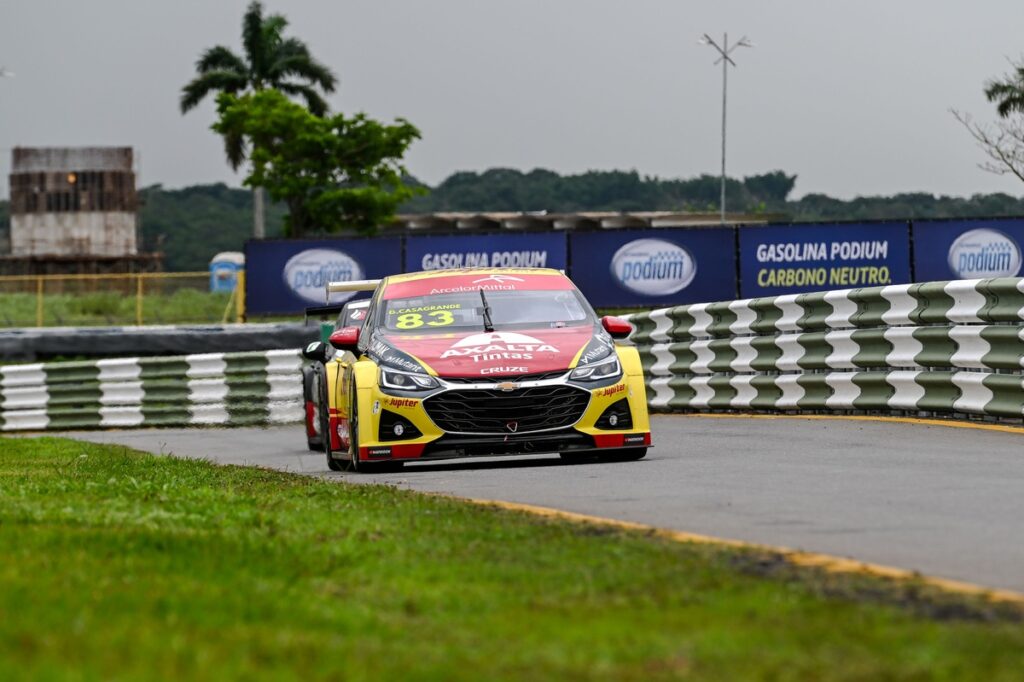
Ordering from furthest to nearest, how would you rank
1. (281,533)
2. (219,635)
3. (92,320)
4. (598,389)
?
(92,320)
(598,389)
(281,533)
(219,635)

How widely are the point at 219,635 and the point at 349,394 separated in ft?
27.9

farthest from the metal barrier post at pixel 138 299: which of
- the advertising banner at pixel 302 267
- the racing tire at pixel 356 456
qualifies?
the racing tire at pixel 356 456

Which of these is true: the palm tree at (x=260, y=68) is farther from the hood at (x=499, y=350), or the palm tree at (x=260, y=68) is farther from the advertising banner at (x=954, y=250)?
the hood at (x=499, y=350)

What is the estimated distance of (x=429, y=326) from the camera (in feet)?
45.0

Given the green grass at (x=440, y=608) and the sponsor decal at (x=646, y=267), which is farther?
the sponsor decal at (x=646, y=267)

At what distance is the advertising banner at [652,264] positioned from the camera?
39844mm

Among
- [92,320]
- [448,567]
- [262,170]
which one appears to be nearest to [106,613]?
[448,567]

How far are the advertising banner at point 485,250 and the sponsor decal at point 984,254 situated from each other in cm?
840

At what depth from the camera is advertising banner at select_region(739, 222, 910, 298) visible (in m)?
38.8

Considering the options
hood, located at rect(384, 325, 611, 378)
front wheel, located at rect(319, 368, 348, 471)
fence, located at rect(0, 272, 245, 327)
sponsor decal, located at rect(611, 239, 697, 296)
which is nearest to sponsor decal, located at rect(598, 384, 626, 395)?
hood, located at rect(384, 325, 611, 378)

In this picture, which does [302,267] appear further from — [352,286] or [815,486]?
[815,486]

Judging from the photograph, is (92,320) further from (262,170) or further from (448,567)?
(448,567)

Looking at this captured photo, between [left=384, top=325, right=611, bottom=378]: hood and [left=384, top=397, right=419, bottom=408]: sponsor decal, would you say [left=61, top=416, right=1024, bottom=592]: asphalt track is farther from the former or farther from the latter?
[left=384, top=325, right=611, bottom=378]: hood

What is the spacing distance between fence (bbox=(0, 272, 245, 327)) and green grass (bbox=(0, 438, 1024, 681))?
130 feet
